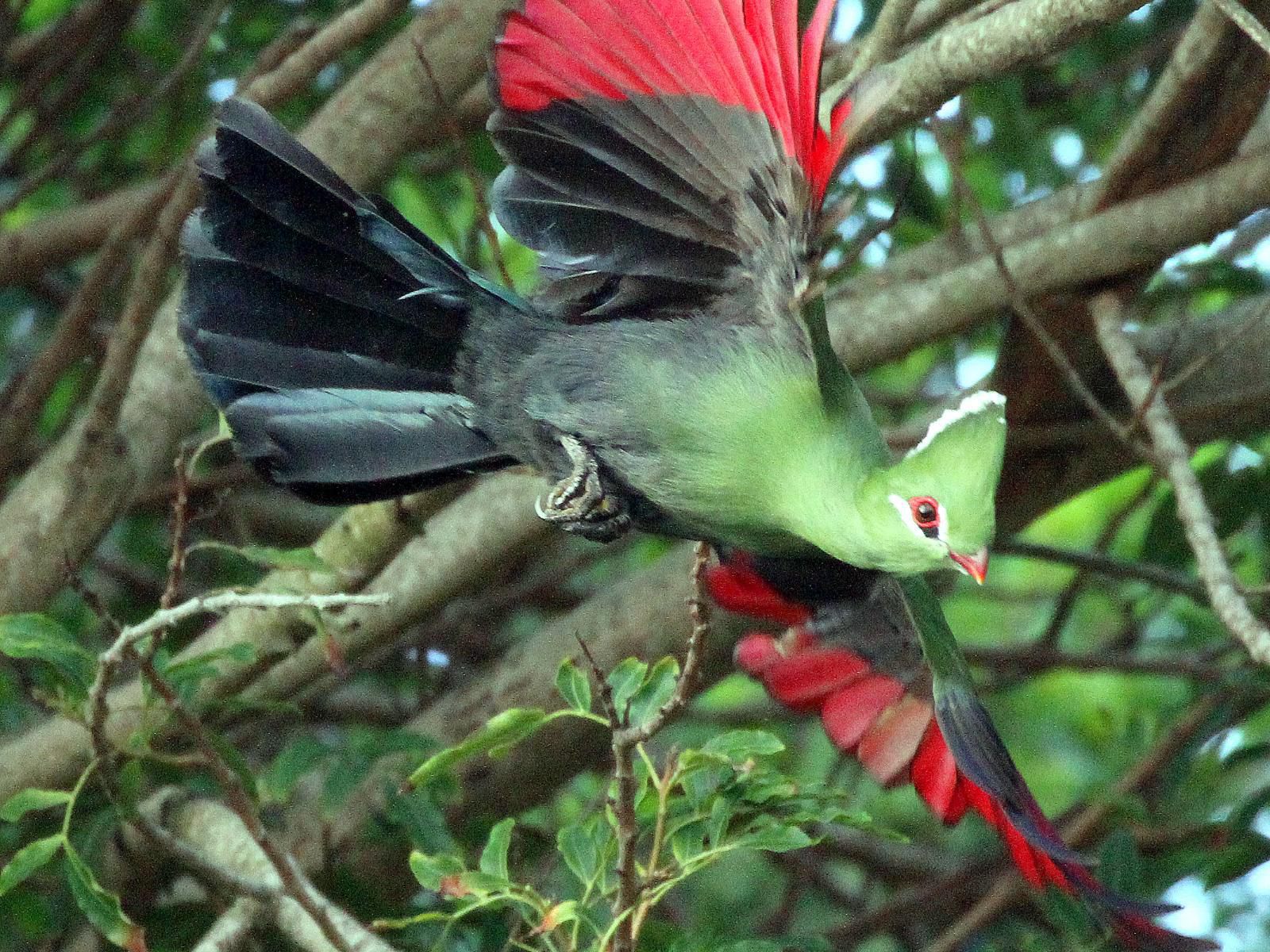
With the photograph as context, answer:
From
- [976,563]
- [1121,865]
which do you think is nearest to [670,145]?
[976,563]

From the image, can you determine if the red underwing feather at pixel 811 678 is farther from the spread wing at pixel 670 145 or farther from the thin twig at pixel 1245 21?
the thin twig at pixel 1245 21

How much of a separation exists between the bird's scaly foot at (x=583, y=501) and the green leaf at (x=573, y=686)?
430 millimetres

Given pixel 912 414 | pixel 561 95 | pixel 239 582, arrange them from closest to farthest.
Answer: pixel 561 95
pixel 239 582
pixel 912 414

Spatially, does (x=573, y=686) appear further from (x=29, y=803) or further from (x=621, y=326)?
(x=29, y=803)

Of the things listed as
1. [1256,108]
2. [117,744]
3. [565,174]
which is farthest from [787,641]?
[1256,108]

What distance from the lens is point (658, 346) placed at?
249 cm

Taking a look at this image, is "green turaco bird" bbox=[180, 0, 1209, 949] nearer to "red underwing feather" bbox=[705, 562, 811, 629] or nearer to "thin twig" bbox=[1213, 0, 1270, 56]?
"red underwing feather" bbox=[705, 562, 811, 629]

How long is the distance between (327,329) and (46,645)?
2.16 ft

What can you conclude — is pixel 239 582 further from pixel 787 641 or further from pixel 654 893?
pixel 654 893

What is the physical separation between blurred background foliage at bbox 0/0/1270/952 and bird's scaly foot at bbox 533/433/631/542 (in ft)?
1.79

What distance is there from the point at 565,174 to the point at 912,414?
7.61ft

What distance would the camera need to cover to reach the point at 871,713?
8.95 ft

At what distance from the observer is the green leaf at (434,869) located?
2.09 metres

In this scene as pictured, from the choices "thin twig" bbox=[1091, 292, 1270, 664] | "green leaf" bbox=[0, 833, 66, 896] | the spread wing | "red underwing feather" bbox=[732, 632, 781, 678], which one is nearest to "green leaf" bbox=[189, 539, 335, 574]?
"green leaf" bbox=[0, 833, 66, 896]
